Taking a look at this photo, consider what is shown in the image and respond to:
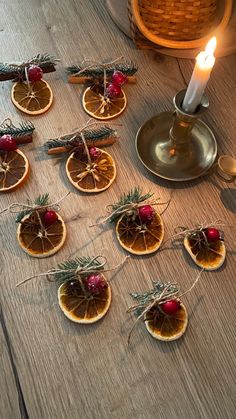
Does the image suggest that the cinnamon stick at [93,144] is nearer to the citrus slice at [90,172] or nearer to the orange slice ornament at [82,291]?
the citrus slice at [90,172]

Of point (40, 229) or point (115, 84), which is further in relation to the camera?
point (115, 84)

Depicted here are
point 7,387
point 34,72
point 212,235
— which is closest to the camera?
point 7,387

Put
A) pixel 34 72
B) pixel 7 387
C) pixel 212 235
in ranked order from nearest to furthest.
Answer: pixel 7 387 < pixel 212 235 < pixel 34 72

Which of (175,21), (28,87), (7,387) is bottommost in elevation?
(7,387)

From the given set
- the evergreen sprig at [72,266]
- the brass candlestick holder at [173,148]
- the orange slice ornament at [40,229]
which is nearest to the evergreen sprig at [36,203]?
the orange slice ornament at [40,229]

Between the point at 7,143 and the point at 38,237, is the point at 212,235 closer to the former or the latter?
the point at 38,237

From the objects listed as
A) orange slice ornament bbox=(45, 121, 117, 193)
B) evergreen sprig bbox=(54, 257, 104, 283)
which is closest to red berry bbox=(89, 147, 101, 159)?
→ orange slice ornament bbox=(45, 121, 117, 193)

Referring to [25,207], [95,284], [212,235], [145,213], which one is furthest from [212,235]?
[25,207]
